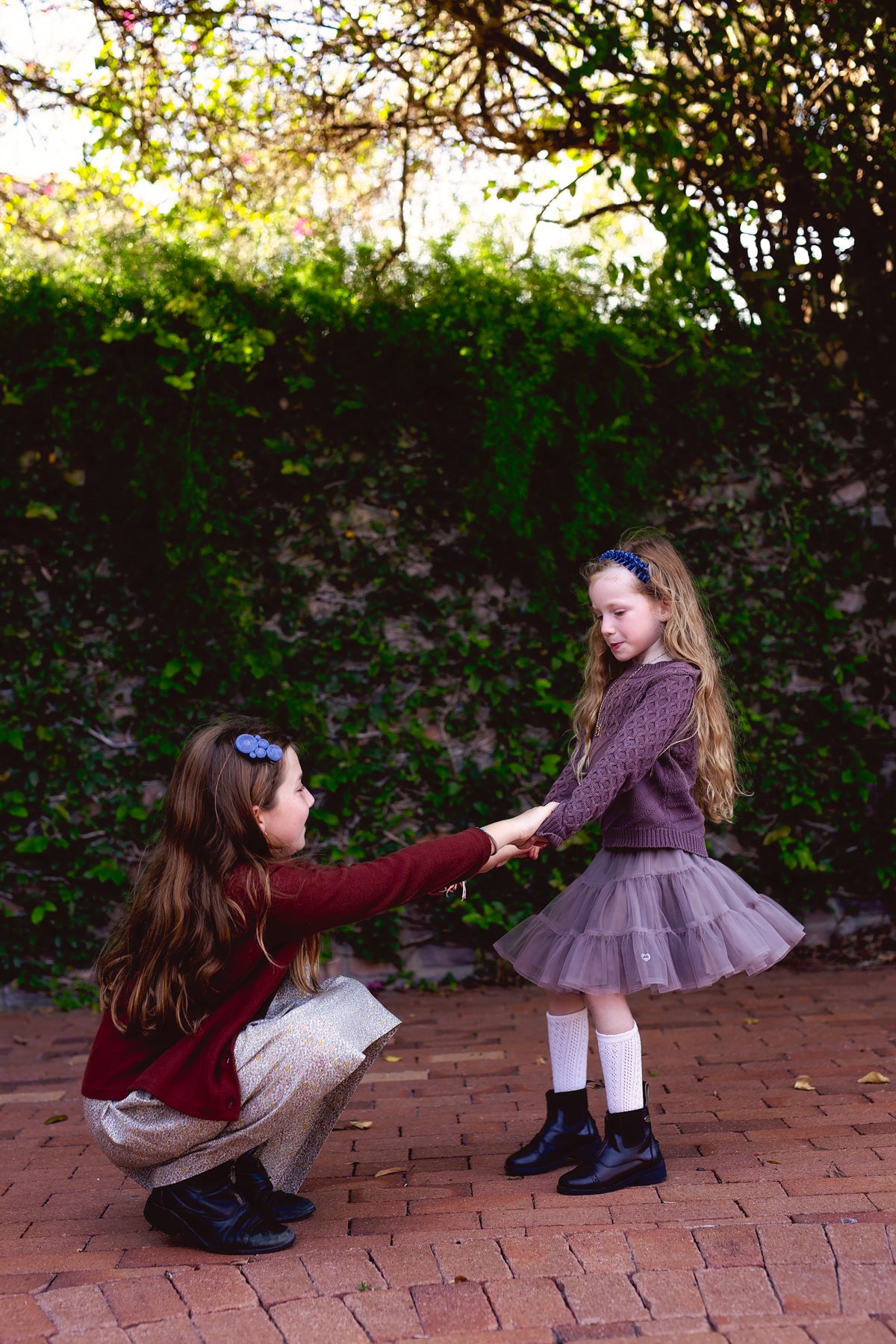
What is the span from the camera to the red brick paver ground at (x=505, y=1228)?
2.04m

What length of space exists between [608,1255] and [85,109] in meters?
5.07

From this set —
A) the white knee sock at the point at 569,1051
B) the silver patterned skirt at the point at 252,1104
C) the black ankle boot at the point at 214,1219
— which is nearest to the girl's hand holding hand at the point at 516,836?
the white knee sock at the point at 569,1051

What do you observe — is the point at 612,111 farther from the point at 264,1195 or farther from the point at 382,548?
the point at 264,1195

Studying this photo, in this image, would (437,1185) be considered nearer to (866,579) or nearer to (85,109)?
(866,579)

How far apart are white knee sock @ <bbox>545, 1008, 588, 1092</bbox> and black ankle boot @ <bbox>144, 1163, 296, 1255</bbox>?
29.7 inches

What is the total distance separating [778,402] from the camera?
5082mm

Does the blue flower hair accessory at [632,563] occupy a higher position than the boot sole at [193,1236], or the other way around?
the blue flower hair accessory at [632,563]

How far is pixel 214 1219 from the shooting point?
2436 millimetres

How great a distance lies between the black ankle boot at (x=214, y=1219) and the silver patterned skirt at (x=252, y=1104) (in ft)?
0.10

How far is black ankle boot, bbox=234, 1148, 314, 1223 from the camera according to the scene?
100 inches

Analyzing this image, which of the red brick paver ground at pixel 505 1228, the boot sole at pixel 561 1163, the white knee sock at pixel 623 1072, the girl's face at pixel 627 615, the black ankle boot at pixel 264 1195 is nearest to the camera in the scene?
the red brick paver ground at pixel 505 1228

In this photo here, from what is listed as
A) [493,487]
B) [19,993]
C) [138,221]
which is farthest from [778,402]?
[19,993]

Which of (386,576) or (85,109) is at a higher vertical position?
(85,109)

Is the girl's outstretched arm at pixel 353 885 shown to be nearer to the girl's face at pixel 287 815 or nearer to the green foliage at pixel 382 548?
the girl's face at pixel 287 815
